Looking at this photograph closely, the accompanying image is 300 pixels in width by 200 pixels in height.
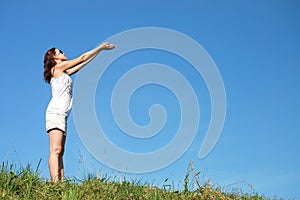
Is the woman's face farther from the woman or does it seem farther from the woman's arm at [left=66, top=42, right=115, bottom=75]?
the woman's arm at [left=66, top=42, right=115, bottom=75]

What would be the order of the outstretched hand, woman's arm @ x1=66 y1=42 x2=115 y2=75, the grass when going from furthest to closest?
1. the outstretched hand
2. woman's arm @ x1=66 y1=42 x2=115 y2=75
3. the grass

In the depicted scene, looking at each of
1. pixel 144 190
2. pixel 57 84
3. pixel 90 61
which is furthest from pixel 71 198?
pixel 90 61

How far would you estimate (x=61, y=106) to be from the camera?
8.48 meters

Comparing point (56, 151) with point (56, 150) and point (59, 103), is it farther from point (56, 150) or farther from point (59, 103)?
point (59, 103)

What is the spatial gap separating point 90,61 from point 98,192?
2.82 meters

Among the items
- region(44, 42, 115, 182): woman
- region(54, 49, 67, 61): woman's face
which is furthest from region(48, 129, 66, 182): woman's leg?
region(54, 49, 67, 61): woman's face

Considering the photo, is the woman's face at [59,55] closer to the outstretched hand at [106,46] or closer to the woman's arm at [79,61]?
the woman's arm at [79,61]

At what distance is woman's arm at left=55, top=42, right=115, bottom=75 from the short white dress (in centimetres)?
15

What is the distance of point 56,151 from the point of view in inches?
325

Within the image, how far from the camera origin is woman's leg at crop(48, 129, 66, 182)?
8.18m

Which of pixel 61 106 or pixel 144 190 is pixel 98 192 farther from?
pixel 61 106

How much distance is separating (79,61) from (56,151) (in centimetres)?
170

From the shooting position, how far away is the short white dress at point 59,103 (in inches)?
328

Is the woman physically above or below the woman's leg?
above
